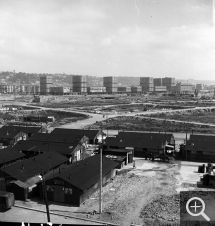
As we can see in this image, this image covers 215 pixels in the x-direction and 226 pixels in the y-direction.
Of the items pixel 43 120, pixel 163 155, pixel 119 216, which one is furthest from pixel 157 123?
pixel 119 216

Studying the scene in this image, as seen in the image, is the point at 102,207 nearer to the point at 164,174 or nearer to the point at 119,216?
the point at 119,216

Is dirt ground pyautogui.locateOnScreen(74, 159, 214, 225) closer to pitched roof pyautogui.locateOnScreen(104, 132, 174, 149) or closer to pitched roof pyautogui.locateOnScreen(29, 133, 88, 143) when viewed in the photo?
pitched roof pyautogui.locateOnScreen(104, 132, 174, 149)

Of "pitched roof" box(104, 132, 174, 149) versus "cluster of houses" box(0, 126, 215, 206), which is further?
"pitched roof" box(104, 132, 174, 149)

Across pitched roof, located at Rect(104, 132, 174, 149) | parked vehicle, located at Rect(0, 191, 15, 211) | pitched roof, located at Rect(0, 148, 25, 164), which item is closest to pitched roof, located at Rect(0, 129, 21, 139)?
pitched roof, located at Rect(0, 148, 25, 164)

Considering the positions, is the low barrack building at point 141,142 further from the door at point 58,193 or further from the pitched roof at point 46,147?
the door at point 58,193

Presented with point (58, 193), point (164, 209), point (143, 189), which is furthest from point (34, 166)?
point (164, 209)

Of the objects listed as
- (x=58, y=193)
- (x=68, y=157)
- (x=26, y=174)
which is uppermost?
(x=26, y=174)

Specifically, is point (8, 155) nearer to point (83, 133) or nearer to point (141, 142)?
point (83, 133)
